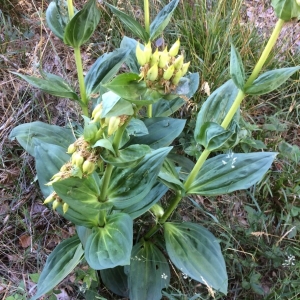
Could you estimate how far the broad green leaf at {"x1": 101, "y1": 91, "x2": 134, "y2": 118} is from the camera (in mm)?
1212

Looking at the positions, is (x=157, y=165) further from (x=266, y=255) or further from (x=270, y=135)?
(x=270, y=135)

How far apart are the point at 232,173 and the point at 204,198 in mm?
551

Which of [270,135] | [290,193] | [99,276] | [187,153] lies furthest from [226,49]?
[99,276]

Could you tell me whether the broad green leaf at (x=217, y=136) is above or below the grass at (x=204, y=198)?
above

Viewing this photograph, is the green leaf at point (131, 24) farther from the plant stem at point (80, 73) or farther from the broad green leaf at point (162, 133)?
the broad green leaf at point (162, 133)

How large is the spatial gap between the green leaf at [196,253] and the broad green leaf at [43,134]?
727mm

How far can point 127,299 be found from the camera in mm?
2096

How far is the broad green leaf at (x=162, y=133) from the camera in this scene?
200cm

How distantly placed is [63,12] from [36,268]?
1.36 metres

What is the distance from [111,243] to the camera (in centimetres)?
166

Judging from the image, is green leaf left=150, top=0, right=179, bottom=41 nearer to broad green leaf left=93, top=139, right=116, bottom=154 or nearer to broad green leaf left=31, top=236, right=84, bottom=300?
broad green leaf left=93, top=139, right=116, bottom=154

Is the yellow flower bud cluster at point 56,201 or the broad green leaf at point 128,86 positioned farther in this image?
the yellow flower bud cluster at point 56,201

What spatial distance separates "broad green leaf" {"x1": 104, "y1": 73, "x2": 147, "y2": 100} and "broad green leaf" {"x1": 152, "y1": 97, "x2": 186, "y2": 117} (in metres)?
1.12

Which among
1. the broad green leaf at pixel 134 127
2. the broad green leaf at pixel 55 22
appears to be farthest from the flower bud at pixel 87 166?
the broad green leaf at pixel 55 22
